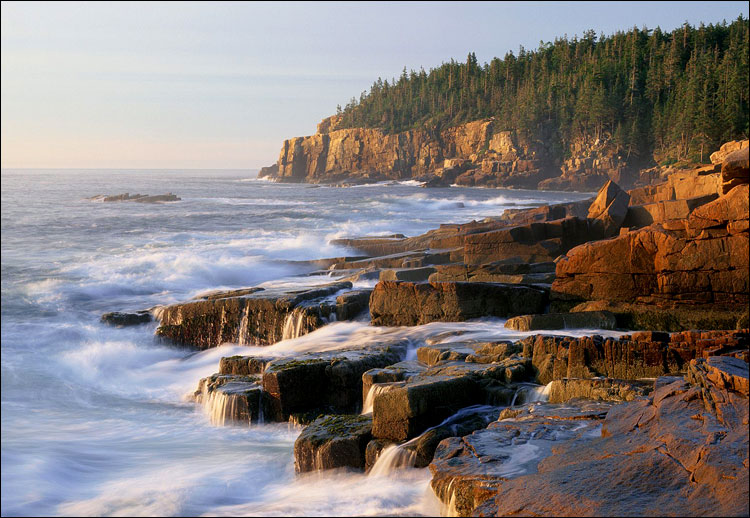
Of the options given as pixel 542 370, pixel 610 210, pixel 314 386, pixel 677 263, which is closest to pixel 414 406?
pixel 542 370

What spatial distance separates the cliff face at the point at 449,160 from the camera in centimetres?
8156

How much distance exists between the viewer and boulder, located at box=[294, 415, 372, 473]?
7.71 meters

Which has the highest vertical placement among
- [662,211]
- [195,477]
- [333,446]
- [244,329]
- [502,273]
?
[662,211]

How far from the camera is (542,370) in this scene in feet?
28.5

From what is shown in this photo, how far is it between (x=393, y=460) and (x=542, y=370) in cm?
262

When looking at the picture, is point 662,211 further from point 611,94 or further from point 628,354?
point 611,94

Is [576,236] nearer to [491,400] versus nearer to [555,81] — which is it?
[491,400]

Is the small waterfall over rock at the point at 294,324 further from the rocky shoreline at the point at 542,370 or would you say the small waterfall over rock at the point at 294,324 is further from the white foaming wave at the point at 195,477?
the white foaming wave at the point at 195,477

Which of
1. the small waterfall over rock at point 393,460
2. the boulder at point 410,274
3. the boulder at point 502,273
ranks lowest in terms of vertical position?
the small waterfall over rock at point 393,460

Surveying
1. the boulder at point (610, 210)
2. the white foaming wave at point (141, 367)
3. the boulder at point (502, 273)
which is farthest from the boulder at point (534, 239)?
the white foaming wave at point (141, 367)

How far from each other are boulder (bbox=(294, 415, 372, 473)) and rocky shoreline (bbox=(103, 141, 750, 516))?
0.02 meters

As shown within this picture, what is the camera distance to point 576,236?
1644cm

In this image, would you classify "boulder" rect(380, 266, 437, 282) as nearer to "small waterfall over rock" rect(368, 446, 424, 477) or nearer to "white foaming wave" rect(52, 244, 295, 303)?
"white foaming wave" rect(52, 244, 295, 303)

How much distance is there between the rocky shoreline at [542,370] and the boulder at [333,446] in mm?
24
